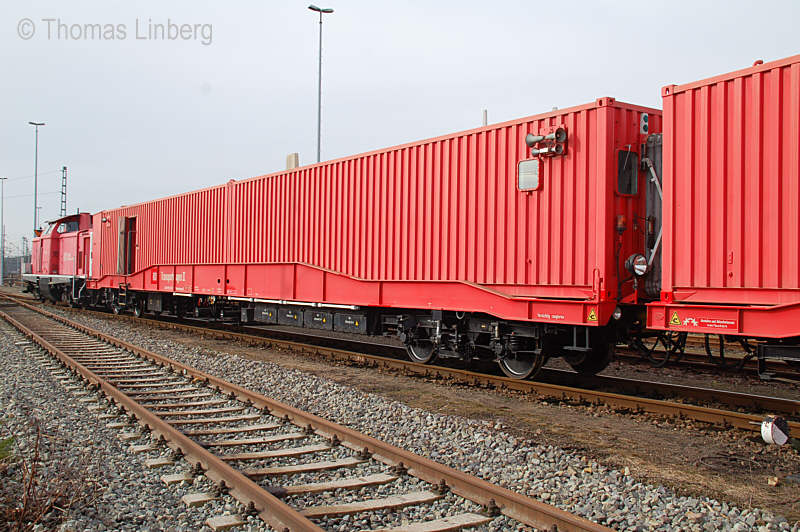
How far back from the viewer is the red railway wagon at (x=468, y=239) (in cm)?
769

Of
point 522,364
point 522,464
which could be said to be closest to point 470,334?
point 522,364

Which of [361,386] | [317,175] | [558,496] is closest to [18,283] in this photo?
[317,175]

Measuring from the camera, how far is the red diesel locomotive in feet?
20.1

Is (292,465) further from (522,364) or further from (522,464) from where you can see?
(522,364)

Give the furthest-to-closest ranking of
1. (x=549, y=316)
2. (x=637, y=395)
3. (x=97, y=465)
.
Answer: (x=637, y=395) < (x=549, y=316) < (x=97, y=465)

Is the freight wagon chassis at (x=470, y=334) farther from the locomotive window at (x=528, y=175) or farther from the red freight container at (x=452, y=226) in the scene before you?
the locomotive window at (x=528, y=175)

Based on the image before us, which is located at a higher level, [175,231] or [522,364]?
[175,231]

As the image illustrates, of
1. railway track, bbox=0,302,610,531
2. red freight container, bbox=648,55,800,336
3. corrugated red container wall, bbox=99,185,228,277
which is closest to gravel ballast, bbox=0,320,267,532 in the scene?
railway track, bbox=0,302,610,531

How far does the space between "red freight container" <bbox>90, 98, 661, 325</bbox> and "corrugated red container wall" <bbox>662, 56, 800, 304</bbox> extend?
0.87m

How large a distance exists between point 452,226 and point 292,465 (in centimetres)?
A: 533

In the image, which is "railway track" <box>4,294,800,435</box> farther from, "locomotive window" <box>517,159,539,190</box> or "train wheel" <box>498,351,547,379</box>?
"locomotive window" <box>517,159,539,190</box>

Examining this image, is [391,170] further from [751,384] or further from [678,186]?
[751,384]

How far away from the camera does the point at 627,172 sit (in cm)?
773

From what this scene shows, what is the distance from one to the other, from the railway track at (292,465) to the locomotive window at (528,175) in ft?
14.1
